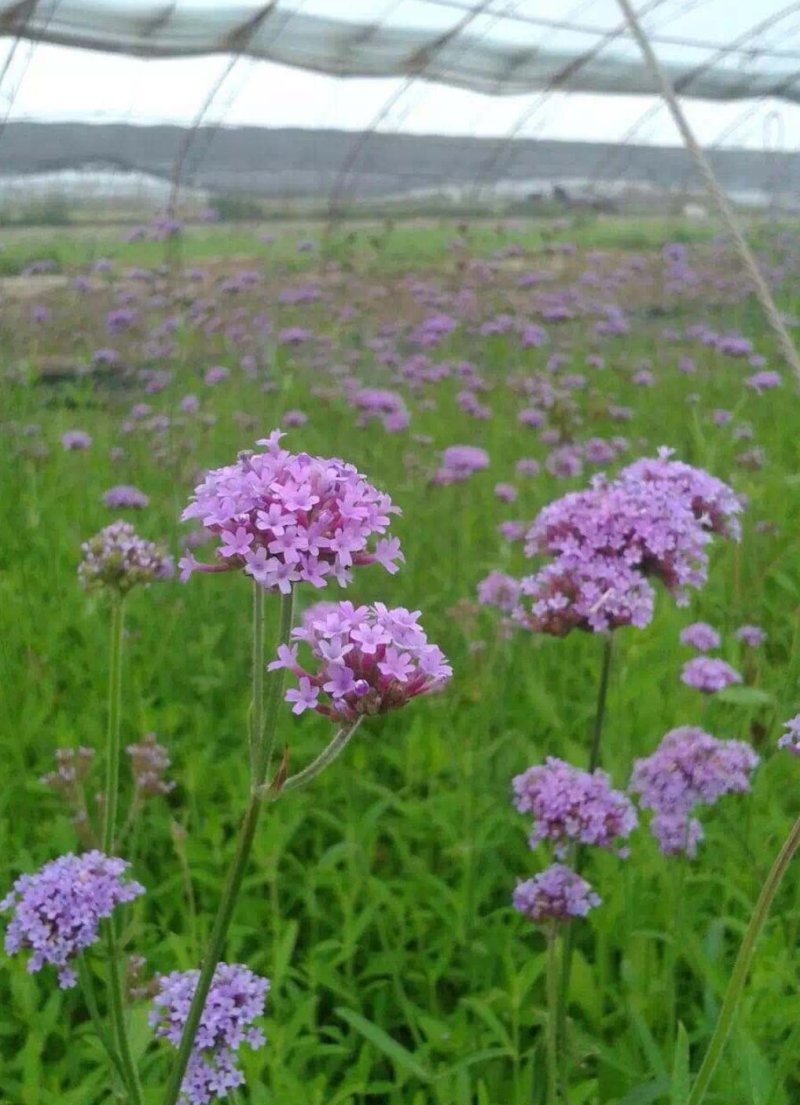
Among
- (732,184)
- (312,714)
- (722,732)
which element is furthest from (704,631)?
(732,184)

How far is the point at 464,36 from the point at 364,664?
38.0 feet

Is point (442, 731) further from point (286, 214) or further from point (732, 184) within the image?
point (732, 184)

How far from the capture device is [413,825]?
2.46 metres

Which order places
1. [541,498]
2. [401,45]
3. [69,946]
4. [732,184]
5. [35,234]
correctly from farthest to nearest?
1. [732,184]
2. [401,45]
3. [35,234]
4. [541,498]
5. [69,946]

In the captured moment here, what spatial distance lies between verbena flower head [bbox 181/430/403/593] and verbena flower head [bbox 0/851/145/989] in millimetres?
461

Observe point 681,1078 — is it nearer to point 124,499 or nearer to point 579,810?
point 579,810

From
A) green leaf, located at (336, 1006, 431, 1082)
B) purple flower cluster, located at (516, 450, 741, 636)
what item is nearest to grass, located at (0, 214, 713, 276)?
purple flower cluster, located at (516, 450, 741, 636)

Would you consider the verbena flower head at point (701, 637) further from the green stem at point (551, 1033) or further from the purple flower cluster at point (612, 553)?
the green stem at point (551, 1033)

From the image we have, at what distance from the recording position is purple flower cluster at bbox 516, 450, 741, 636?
1.56m

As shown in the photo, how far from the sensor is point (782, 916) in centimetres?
214

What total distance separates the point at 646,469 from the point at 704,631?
0.76 meters

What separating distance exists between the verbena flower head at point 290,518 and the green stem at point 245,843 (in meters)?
0.04

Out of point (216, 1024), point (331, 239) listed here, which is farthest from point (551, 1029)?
point (331, 239)

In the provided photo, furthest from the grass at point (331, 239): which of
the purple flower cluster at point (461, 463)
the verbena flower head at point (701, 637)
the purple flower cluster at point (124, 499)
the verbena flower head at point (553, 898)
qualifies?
the verbena flower head at point (553, 898)
